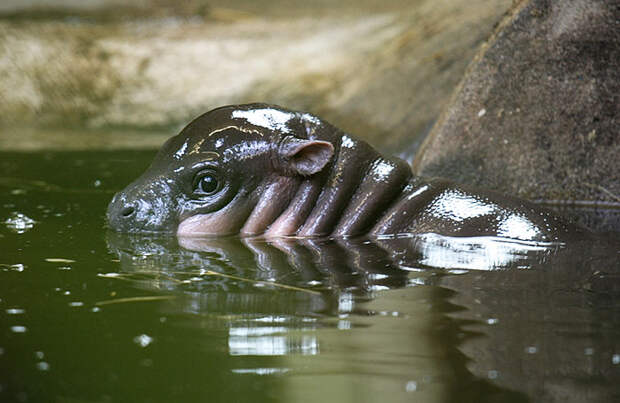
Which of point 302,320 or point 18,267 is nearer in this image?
point 302,320

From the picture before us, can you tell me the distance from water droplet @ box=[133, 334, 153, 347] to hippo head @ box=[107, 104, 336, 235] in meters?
1.93

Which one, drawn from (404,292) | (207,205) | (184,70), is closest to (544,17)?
(207,205)

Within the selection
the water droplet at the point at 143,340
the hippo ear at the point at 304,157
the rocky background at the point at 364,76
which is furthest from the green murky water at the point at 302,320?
the rocky background at the point at 364,76

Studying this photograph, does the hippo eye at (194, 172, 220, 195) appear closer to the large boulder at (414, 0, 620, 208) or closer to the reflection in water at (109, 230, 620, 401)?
the reflection in water at (109, 230, 620, 401)

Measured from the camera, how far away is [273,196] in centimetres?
469

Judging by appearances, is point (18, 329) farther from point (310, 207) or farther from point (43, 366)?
point (310, 207)

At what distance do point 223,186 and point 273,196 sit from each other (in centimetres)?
28

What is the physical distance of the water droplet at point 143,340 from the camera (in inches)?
106

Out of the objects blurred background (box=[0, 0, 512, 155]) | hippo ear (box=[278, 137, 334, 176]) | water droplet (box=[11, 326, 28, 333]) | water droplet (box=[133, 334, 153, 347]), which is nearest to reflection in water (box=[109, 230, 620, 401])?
water droplet (box=[133, 334, 153, 347])

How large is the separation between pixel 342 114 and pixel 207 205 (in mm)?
4665

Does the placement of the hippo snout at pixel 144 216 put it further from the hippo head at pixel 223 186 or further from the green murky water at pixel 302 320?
the green murky water at pixel 302 320

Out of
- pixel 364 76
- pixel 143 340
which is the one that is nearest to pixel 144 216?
pixel 143 340

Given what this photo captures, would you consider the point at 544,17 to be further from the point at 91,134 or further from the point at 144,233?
the point at 91,134

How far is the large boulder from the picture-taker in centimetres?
571
